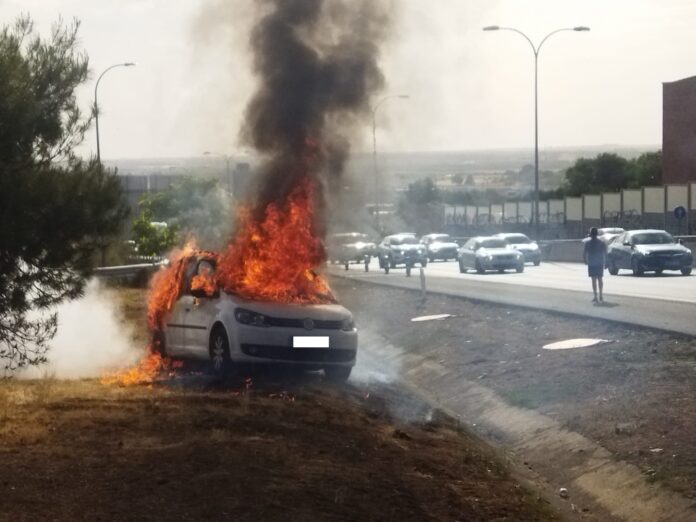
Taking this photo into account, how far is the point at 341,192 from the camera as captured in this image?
18.3 metres

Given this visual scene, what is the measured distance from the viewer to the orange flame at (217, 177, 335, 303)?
51.1 feet

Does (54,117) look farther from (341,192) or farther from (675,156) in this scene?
(675,156)

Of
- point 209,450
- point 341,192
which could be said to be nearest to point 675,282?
point 341,192

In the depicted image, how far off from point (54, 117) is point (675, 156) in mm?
64973

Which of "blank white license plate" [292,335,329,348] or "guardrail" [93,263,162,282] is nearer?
"blank white license plate" [292,335,329,348]

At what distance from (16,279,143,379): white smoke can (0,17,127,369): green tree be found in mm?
3326

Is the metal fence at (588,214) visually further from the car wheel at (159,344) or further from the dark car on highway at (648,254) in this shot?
the car wheel at (159,344)

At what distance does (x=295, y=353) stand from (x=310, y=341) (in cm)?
23

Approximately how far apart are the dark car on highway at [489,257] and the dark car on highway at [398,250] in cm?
466

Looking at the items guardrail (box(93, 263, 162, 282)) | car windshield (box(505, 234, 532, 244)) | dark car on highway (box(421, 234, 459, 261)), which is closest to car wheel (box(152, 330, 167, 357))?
guardrail (box(93, 263, 162, 282))

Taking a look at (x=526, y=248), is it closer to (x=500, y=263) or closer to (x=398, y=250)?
(x=500, y=263)

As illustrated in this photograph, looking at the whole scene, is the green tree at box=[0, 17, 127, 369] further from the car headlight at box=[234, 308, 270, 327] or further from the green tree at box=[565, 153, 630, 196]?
the green tree at box=[565, 153, 630, 196]

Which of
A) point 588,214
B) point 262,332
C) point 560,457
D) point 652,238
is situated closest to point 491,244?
point 652,238

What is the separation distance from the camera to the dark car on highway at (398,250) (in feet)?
175
